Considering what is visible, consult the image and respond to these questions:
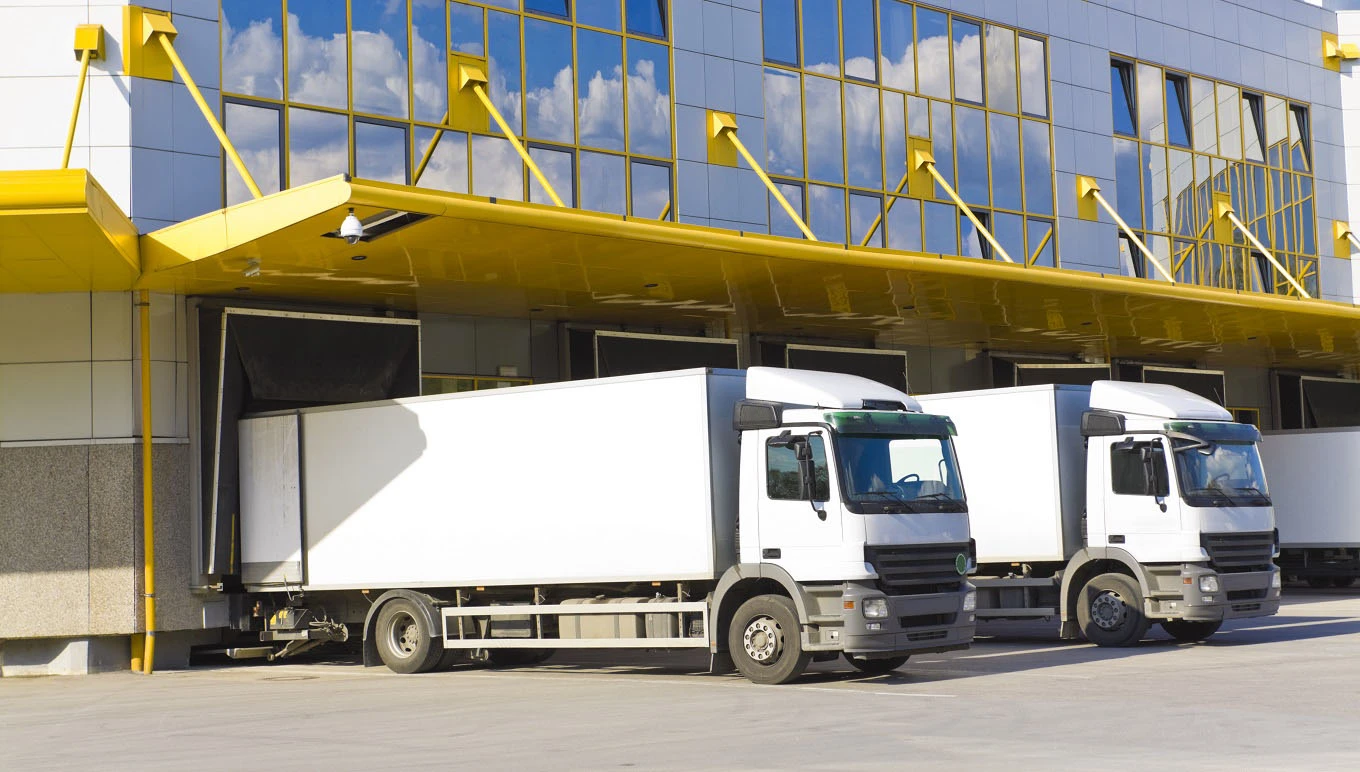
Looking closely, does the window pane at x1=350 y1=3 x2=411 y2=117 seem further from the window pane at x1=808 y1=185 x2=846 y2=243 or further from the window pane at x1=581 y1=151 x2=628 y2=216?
the window pane at x1=808 y1=185 x2=846 y2=243

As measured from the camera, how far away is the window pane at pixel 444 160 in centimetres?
2228

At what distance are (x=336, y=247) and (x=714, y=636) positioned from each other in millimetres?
6002

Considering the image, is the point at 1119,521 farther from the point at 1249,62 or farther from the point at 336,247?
the point at 1249,62

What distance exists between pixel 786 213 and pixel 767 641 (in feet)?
40.6

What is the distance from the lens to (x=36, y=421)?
19.4 m

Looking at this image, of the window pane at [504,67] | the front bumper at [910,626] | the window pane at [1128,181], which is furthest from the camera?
the window pane at [1128,181]

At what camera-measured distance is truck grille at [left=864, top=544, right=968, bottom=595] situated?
14977 mm

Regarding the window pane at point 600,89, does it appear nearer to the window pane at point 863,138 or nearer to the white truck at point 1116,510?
the window pane at point 863,138

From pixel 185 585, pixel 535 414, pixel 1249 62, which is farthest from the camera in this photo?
pixel 1249 62

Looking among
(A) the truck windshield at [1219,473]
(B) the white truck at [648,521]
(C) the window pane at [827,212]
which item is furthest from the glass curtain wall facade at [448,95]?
(A) the truck windshield at [1219,473]

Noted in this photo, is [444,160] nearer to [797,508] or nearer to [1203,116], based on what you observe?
[797,508]

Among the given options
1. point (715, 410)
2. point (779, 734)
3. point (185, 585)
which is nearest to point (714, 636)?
point (715, 410)

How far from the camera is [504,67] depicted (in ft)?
76.2

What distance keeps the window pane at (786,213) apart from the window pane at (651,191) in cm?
209
